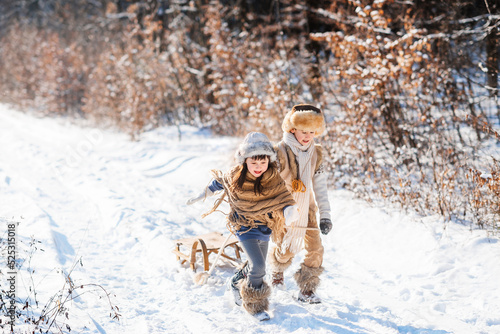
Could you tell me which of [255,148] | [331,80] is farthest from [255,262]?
[331,80]

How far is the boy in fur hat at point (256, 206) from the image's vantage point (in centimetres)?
324

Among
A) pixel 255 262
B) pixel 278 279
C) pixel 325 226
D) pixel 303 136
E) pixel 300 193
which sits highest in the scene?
pixel 303 136

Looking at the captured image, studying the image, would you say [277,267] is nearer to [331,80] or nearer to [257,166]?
[257,166]

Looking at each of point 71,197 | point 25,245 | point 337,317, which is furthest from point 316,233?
point 71,197

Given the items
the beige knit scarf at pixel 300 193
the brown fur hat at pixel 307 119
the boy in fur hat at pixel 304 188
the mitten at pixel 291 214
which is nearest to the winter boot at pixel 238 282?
the boy in fur hat at pixel 304 188

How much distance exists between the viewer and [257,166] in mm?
3219

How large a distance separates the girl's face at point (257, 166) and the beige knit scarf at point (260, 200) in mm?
69

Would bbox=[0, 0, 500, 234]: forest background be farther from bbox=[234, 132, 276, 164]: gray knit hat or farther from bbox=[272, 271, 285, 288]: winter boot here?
bbox=[234, 132, 276, 164]: gray knit hat

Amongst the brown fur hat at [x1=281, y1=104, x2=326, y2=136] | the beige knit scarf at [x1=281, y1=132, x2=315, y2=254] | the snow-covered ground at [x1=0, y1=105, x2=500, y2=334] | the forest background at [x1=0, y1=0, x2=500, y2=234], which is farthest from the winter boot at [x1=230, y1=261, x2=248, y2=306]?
the forest background at [x1=0, y1=0, x2=500, y2=234]

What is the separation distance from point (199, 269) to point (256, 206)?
1.41 m

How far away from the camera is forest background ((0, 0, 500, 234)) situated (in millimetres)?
6176

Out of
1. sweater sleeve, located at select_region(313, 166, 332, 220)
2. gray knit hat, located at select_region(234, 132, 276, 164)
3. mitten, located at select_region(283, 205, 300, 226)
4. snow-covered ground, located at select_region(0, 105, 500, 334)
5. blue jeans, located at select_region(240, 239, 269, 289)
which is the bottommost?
snow-covered ground, located at select_region(0, 105, 500, 334)

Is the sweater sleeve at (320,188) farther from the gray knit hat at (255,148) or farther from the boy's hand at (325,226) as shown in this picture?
the gray knit hat at (255,148)

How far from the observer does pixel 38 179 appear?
25.4 ft
